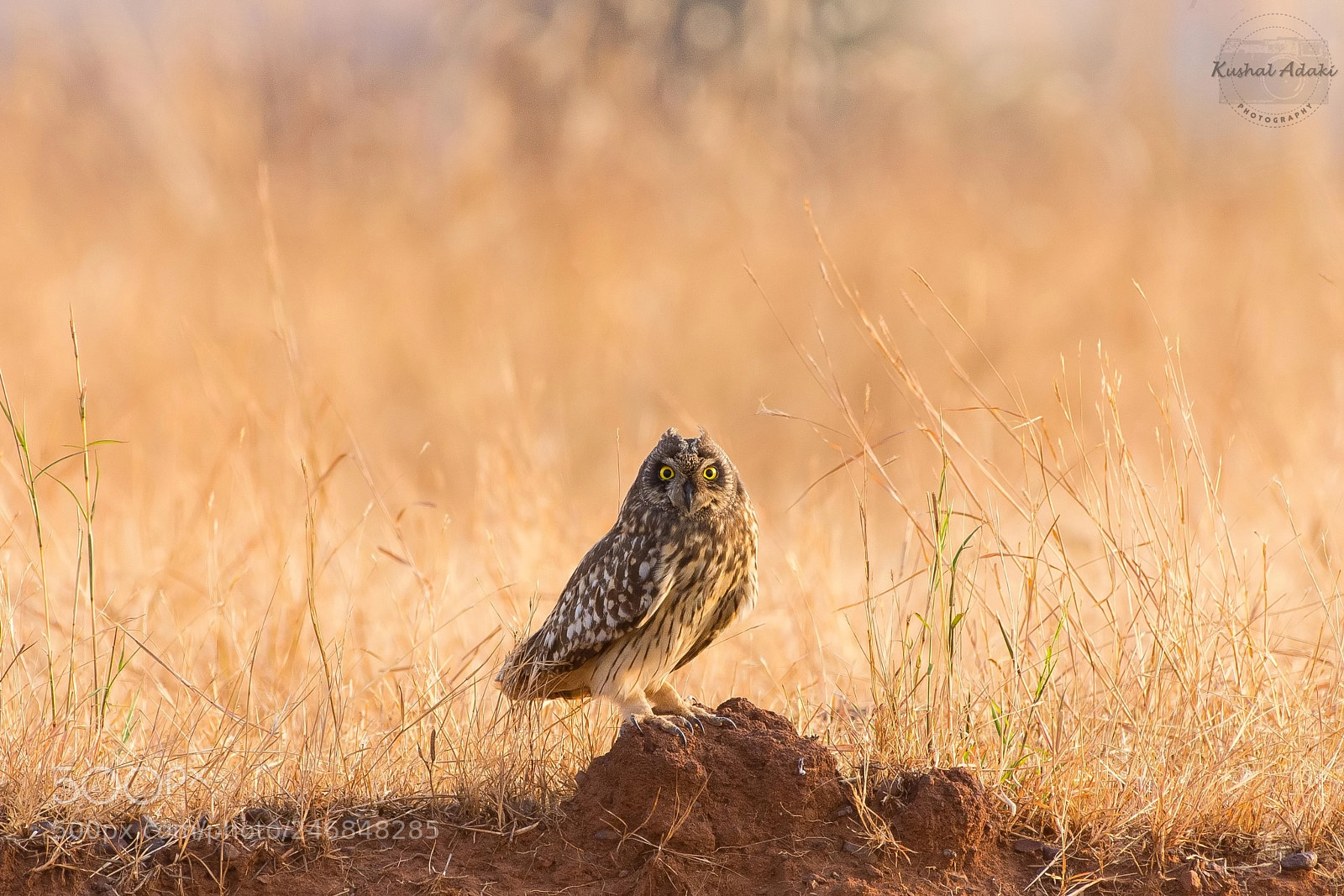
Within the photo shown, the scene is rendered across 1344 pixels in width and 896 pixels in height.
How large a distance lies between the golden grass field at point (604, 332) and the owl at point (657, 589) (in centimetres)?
17

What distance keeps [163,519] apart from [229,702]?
2.38 meters

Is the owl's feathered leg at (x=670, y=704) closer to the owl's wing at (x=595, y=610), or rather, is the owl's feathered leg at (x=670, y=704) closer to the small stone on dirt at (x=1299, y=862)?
the owl's wing at (x=595, y=610)

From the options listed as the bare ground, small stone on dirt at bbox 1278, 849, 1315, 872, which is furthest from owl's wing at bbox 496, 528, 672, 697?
small stone on dirt at bbox 1278, 849, 1315, 872

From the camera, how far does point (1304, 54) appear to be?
6852 mm

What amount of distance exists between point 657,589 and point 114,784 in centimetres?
132

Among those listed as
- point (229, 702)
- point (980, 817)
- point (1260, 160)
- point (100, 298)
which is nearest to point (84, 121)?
point (100, 298)

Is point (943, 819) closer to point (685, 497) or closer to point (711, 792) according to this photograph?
point (711, 792)

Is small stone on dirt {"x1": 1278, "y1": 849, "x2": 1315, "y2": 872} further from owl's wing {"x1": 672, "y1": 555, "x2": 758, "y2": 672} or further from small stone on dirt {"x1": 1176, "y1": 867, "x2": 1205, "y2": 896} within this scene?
owl's wing {"x1": 672, "y1": 555, "x2": 758, "y2": 672}

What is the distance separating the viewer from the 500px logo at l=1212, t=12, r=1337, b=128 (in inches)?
251

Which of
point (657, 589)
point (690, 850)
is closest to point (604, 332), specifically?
point (657, 589)

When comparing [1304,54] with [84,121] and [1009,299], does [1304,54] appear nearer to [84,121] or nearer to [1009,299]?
[1009,299]

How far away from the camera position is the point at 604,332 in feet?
28.6

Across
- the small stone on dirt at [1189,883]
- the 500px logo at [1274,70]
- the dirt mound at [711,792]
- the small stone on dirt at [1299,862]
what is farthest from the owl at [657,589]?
the 500px logo at [1274,70]

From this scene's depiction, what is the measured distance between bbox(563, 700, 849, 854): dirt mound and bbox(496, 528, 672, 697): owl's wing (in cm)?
45
